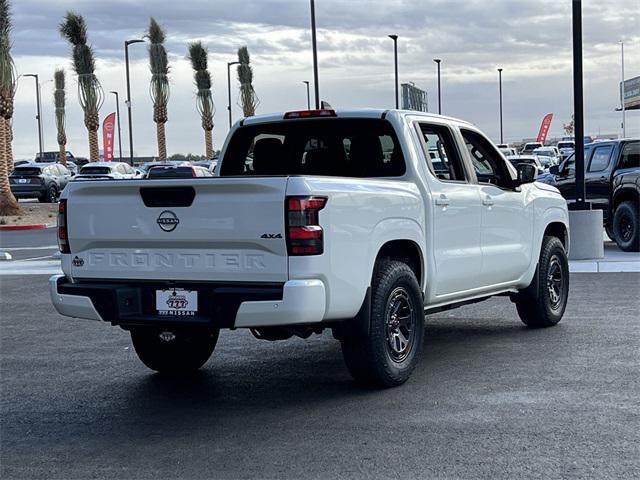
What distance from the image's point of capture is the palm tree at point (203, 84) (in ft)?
226

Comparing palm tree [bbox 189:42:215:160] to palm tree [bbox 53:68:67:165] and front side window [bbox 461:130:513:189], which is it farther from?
front side window [bbox 461:130:513:189]

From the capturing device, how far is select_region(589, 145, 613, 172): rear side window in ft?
60.8

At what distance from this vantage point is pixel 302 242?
255 inches

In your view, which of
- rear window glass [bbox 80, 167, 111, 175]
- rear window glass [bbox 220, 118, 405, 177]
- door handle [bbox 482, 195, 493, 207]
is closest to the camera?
rear window glass [bbox 220, 118, 405, 177]

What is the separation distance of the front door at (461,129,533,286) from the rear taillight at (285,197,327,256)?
2.69 meters

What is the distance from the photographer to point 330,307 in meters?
6.71

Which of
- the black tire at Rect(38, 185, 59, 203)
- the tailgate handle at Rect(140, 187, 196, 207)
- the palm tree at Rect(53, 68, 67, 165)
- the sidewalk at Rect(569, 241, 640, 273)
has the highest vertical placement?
the palm tree at Rect(53, 68, 67, 165)

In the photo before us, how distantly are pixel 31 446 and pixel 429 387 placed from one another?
284 cm

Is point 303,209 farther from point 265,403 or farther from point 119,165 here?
point 119,165

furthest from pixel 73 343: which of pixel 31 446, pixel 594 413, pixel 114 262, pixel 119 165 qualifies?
pixel 119 165

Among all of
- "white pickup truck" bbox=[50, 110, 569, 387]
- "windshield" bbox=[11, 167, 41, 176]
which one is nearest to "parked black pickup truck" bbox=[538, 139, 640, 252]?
"white pickup truck" bbox=[50, 110, 569, 387]

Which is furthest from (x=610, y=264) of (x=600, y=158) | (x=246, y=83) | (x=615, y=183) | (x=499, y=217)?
(x=246, y=83)

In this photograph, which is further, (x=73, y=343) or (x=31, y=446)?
(x=73, y=343)

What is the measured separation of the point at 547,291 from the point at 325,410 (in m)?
3.97
